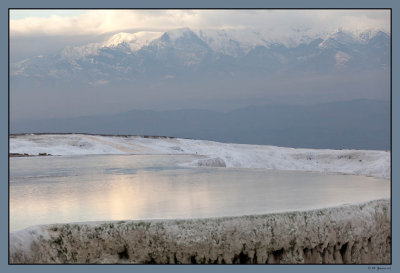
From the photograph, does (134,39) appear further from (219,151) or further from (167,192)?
(219,151)

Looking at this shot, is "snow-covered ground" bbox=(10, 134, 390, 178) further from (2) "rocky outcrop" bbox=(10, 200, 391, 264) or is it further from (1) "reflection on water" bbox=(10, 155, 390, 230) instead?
(2) "rocky outcrop" bbox=(10, 200, 391, 264)

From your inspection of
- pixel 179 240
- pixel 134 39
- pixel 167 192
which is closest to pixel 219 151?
pixel 134 39

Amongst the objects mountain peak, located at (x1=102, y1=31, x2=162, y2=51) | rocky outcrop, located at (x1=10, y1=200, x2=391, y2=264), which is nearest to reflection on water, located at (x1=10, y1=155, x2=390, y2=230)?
rocky outcrop, located at (x1=10, y1=200, x2=391, y2=264)

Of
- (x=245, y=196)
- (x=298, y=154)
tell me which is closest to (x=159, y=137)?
(x=298, y=154)

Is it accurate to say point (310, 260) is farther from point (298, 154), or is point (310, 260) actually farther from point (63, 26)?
point (298, 154)

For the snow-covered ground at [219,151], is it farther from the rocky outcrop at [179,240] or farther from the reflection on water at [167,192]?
the rocky outcrop at [179,240]

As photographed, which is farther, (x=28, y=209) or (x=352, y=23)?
(x=352, y=23)

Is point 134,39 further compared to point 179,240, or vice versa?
point 134,39

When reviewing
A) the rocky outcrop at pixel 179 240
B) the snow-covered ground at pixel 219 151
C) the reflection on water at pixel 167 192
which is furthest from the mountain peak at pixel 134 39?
the rocky outcrop at pixel 179 240
